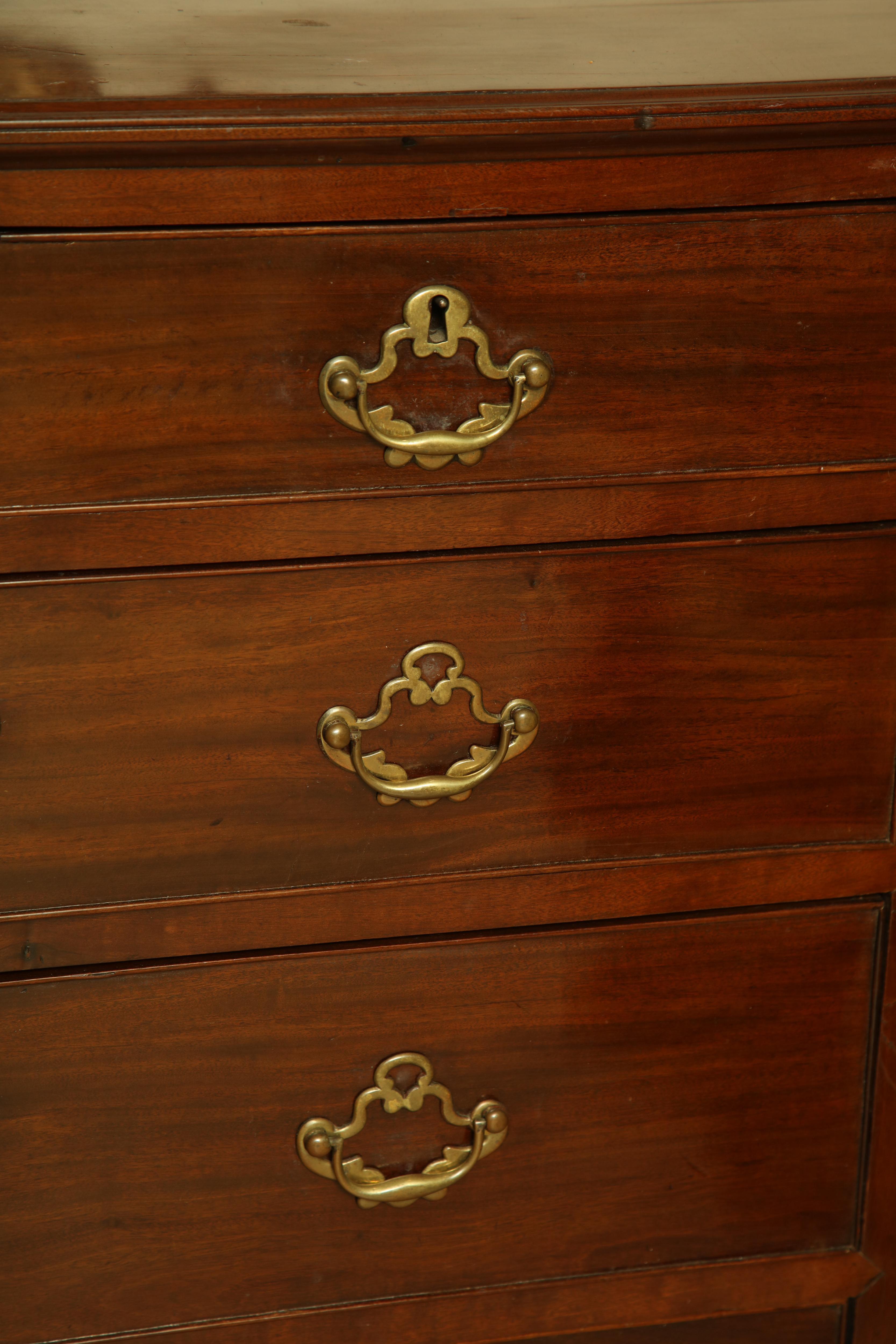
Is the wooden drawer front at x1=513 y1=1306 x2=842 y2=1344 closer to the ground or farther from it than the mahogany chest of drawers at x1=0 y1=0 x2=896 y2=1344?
closer to the ground

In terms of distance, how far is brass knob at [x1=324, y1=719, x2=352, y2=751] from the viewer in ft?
2.32

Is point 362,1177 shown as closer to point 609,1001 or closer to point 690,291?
point 609,1001

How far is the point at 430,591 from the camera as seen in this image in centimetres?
70

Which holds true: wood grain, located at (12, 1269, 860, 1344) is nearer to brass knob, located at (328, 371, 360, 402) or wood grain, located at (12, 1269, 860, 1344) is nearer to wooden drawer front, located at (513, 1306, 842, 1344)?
wooden drawer front, located at (513, 1306, 842, 1344)

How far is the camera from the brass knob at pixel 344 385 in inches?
25.1

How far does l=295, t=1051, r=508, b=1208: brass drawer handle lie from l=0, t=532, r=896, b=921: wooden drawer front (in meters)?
0.14

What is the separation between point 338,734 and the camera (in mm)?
706

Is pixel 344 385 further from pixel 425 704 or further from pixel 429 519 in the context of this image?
pixel 425 704

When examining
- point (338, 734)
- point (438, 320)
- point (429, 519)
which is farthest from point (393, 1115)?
point (438, 320)

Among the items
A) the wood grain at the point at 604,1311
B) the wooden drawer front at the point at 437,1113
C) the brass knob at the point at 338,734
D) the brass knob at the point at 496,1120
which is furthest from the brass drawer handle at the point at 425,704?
the wood grain at the point at 604,1311

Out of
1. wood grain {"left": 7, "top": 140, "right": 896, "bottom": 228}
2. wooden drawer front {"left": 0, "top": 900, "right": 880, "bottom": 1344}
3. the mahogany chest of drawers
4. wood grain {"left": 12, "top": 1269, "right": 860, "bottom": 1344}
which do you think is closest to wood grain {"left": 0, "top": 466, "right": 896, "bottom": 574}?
the mahogany chest of drawers

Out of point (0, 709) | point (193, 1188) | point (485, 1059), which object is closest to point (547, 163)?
point (0, 709)

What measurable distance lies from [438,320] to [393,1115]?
49 cm

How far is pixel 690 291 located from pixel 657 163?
7 centimetres
